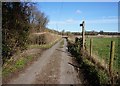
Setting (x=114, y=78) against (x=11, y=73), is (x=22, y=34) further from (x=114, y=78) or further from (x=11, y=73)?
(x=114, y=78)

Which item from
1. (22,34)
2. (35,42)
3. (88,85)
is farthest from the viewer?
(35,42)

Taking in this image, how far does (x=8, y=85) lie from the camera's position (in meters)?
10.1

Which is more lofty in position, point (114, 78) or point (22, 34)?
point (22, 34)

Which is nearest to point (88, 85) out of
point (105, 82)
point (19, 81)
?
point (105, 82)

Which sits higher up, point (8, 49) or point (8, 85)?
point (8, 49)

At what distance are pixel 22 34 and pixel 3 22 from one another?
2196mm

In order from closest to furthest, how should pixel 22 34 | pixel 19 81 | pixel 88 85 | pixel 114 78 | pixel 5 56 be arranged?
pixel 114 78
pixel 88 85
pixel 19 81
pixel 5 56
pixel 22 34

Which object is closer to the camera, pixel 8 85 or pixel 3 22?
pixel 8 85

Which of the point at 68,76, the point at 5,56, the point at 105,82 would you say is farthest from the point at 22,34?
the point at 105,82

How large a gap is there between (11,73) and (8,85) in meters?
2.41

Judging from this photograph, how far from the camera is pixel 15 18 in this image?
13.3 metres

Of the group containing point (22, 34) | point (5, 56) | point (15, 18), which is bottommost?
point (5, 56)

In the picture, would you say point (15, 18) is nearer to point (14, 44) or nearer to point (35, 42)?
point (14, 44)

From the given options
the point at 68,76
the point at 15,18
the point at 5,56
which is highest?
the point at 15,18
